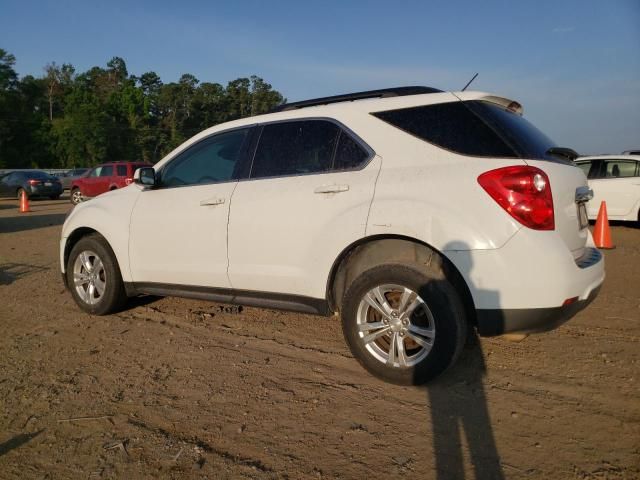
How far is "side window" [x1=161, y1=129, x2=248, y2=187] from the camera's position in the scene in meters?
3.87

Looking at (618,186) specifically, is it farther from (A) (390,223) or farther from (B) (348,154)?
(A) (390,223)

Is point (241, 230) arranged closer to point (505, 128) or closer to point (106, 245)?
point (106, 245)

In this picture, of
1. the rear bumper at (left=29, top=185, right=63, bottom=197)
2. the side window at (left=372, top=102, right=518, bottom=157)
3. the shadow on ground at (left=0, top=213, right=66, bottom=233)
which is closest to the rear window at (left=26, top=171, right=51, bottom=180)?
the rear bumper at (left=29, top=185, right=63, bottom=197)

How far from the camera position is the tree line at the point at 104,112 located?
45375 millimetres

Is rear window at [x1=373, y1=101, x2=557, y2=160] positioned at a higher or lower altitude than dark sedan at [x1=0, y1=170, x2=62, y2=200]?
higher

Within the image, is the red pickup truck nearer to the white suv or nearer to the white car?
the white car

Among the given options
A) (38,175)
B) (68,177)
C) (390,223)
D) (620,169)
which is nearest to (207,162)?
(390,223)

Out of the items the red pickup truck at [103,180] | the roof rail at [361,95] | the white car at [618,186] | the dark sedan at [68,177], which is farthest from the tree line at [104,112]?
the roof rail at [361,95]

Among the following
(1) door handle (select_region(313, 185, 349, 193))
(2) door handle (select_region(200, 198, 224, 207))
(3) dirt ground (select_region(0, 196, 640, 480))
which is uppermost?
(1) door handle (select_region(313, 185, 349, 193))

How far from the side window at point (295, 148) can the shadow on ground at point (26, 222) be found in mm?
9545

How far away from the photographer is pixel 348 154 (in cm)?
324

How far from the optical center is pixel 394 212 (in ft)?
9.51

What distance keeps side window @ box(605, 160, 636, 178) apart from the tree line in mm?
32234

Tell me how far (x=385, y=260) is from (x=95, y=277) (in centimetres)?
296
